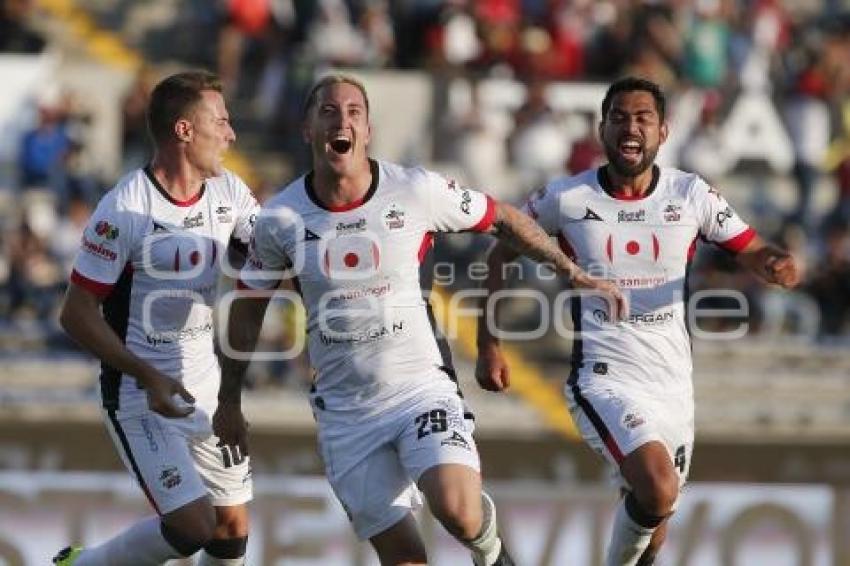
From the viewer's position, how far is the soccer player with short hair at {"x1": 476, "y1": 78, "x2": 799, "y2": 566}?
10.5 meters

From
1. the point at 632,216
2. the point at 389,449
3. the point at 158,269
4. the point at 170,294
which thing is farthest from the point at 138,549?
the point at 632,216

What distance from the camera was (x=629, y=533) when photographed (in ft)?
34.6

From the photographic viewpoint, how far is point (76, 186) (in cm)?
1897

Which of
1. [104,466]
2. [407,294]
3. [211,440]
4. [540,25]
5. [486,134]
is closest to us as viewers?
[407,294]

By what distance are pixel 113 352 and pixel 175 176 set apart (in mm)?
1008

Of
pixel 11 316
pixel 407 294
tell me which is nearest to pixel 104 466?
pixel 11 316

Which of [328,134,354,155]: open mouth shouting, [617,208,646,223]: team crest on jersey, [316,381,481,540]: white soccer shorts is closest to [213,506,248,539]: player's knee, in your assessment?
[316,381,481,540]: white soccer shorts

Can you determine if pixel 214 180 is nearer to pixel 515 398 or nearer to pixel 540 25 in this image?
pixel 515 398

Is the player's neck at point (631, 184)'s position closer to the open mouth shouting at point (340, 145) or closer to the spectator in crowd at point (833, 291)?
the open mouth shouting at point (340, 145)

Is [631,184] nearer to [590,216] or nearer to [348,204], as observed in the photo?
[590,216]

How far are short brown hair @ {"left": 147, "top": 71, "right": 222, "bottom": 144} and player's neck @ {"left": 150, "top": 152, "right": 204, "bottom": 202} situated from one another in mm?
112

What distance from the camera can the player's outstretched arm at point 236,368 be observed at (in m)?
9.75

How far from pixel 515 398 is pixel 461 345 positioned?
908mm

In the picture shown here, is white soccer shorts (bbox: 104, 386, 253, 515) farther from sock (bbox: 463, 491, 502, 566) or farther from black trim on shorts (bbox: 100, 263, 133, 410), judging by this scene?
sock (bbox: 463, 491, 502, 566)
